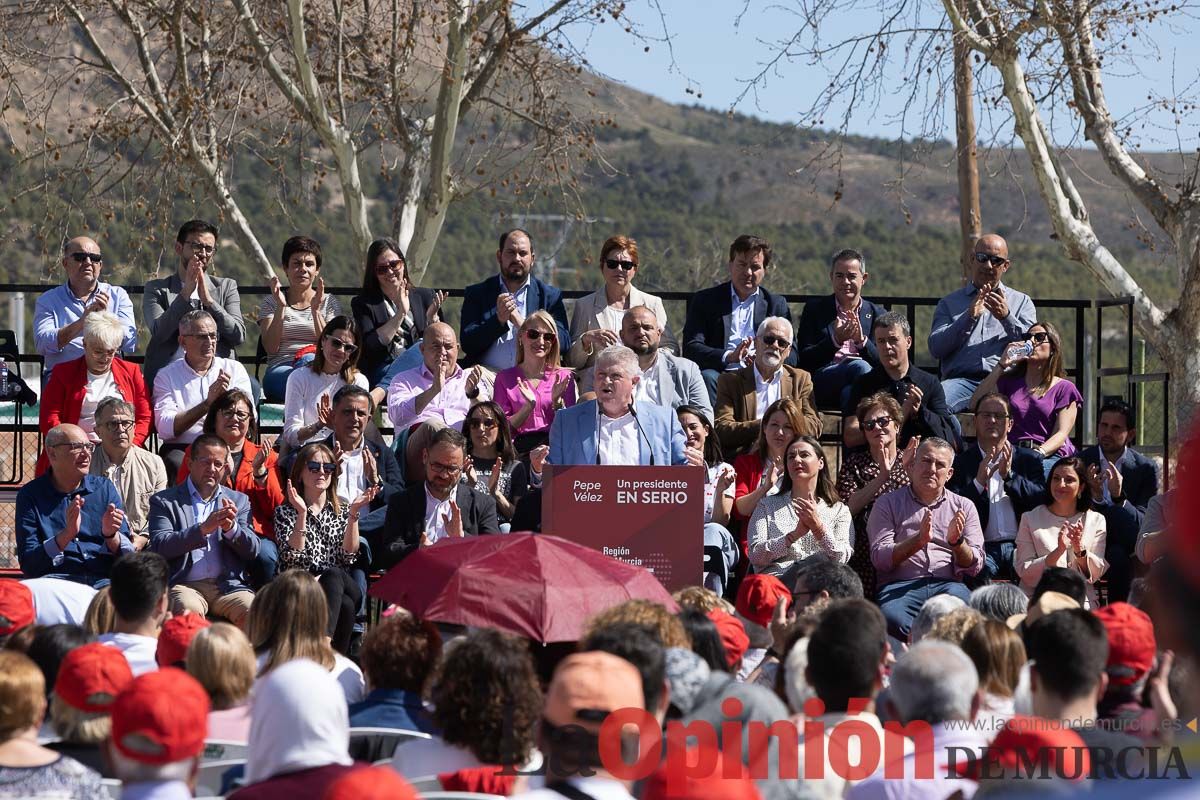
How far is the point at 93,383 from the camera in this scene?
9.08 meters

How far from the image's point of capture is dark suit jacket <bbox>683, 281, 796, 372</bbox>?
33.1 ft

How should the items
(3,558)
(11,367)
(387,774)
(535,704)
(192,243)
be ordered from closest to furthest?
(387,774) → (535,704) → (192,243) → (11,367) → (3,558)

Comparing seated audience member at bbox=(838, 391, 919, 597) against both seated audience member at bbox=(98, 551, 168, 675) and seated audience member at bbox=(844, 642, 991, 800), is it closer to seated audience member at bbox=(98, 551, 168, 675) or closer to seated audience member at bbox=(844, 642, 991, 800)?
seated audience member at bbox=(98, 551, 168, 675)

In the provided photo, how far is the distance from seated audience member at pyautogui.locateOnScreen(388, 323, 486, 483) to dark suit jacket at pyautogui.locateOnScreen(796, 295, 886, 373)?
7.42 feet

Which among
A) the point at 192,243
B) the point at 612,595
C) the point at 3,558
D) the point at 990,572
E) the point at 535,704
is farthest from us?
the point at 3,558

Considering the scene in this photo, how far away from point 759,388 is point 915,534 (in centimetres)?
173

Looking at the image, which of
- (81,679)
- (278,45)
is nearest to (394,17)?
(278,45)

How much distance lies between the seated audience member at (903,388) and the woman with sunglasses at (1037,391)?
0.97 ft

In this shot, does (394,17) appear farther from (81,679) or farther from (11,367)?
(81,679)

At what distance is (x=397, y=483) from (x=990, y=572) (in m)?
3.36

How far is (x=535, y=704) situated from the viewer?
13.7 feet

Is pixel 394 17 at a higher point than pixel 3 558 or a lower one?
higher

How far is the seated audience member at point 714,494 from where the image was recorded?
27.0 feet

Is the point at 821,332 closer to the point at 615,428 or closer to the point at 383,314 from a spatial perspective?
the point at 615,428
